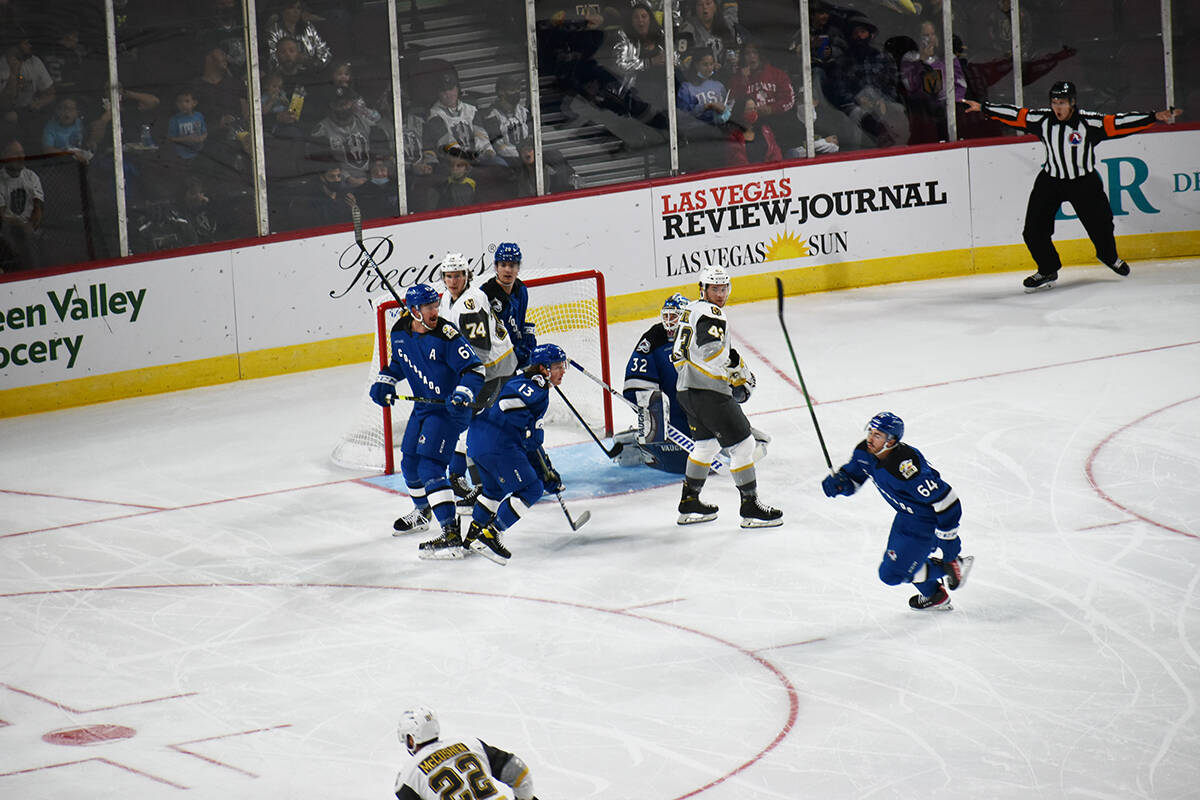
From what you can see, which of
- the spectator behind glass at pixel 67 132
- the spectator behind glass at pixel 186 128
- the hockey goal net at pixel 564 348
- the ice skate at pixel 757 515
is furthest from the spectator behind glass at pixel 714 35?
the ice skate at pixel 757 515

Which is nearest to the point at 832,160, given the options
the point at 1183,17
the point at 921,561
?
the point at 1183,17

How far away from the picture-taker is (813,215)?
13.9 m

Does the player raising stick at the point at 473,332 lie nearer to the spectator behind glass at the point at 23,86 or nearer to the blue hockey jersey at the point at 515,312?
the blue hockey jersey at the point at 515,312

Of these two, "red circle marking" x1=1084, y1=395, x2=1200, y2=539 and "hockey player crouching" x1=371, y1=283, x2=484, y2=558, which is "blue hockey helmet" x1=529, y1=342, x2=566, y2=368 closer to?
"hockey player crouching" x1=371, y1=283, x2=484, y2=558

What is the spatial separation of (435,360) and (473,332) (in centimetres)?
47

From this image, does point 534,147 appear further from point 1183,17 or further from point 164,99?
point 1183,17

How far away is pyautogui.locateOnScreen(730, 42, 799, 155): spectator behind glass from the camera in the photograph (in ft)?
45.3

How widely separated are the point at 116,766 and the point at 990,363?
7.08 meters

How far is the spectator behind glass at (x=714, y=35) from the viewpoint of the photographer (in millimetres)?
13625

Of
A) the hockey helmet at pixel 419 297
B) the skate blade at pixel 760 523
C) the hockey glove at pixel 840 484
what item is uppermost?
the hockey helmet at pixel 419 297

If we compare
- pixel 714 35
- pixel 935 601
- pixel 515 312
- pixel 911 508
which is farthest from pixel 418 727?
pixel 714 35

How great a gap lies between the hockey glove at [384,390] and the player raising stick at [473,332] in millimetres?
434

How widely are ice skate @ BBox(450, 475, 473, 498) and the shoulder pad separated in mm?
2771

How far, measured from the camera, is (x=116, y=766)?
545cm
